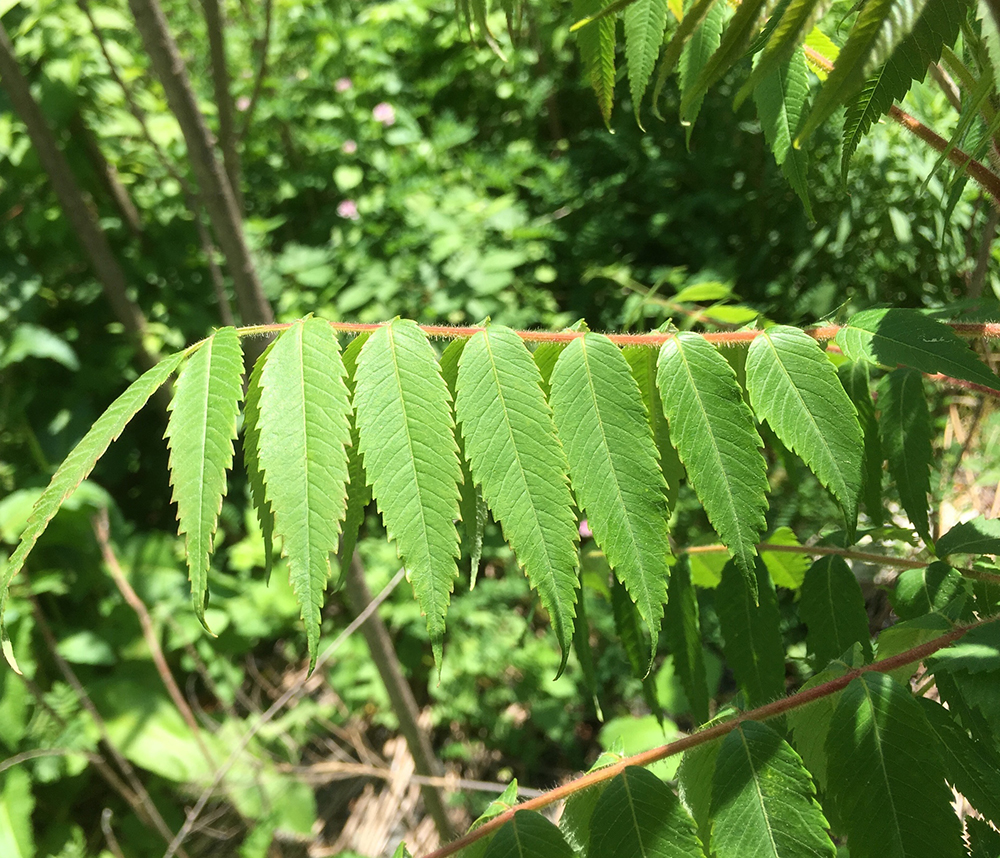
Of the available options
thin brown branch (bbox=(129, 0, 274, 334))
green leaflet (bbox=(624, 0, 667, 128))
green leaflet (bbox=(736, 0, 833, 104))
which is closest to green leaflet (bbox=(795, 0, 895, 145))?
green leaflet (bbox=(736, 0, 833, 104))

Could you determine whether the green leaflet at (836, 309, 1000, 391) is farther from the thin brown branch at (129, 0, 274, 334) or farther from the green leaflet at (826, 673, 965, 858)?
the thin brown branch at (129, 0, 274, 334)

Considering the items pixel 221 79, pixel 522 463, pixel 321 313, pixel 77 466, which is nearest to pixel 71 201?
pixel 321 313

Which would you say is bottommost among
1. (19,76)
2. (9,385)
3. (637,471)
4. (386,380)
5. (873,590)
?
(873,590)

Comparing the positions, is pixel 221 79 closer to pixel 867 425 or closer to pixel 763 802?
pixel 867 425

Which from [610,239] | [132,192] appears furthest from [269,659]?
[610,239]

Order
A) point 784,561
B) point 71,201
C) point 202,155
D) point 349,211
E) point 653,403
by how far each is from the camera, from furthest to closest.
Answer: point 349,211 < point 71,201 < point 202,155 < point 784,561 < point 653,403

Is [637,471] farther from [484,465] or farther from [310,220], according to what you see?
[310,220]

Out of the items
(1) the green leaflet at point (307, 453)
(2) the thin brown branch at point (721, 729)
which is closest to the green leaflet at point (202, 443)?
(1) the green leaflet at point (307, 453)
